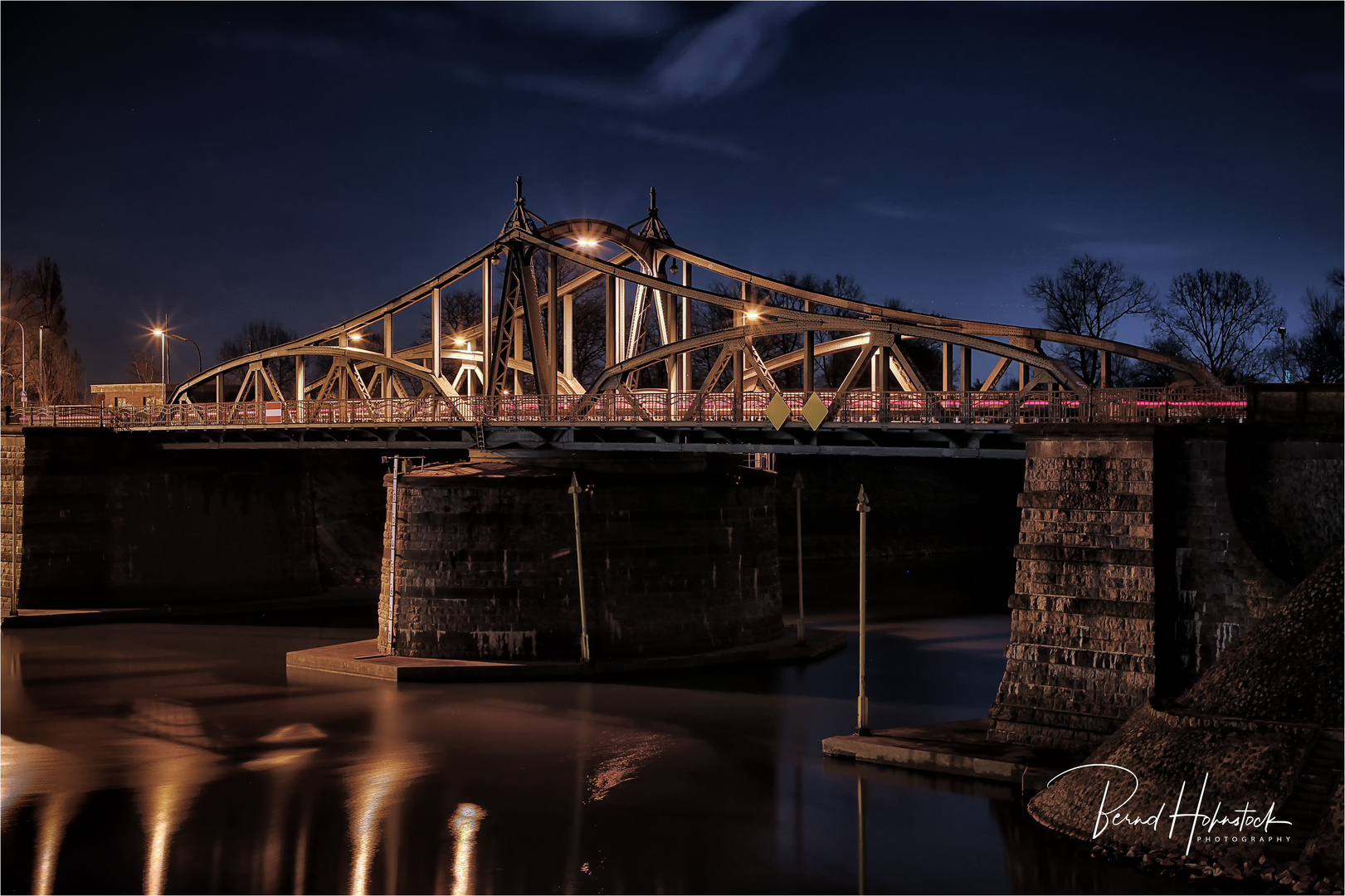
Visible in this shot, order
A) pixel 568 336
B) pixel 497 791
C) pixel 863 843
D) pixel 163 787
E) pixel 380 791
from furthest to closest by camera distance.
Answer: pixel 568 336 → pixel 163 787 → pixel 380 791 → pixel 497 791 → pixel 863 843

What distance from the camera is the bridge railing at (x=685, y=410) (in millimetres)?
21203

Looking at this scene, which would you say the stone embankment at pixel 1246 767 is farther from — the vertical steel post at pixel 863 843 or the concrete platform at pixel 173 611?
the concrete platform at pixel 173 611

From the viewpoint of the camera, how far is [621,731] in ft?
85.2

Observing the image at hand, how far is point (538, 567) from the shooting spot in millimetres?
31562

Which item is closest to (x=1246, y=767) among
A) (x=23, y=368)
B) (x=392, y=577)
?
(x=392, y=577)

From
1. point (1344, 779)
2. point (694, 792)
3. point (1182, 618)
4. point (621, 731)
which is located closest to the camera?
point (1344, 779)

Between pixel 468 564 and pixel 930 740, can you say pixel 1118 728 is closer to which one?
pixel 930 740

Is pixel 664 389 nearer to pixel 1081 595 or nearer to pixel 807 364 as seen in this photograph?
pixel 807 364

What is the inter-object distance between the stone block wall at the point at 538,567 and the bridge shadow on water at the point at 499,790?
4.84 ft

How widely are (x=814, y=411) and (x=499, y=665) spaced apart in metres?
10.9

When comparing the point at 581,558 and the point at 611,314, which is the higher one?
the point at 611,314

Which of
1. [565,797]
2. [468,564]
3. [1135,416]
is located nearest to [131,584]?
[468,564]

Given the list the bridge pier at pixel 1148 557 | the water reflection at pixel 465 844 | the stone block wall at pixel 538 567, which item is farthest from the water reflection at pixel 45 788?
the bridge pier at pixel 1148 557

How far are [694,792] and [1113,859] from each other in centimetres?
Result: 718
